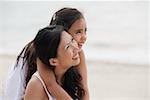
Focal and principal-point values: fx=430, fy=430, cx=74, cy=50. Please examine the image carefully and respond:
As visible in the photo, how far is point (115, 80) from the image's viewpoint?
4324 mm

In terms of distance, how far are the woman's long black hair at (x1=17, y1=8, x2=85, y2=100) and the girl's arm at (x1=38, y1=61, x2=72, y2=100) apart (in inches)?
3.0

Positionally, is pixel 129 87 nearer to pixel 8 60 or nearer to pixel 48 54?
pixel 8 60

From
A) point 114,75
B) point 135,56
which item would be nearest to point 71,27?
point 114,75

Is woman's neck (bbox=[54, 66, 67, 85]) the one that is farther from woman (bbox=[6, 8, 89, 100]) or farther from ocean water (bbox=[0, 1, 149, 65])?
ocean water (bbox=[0, 1, 149, 65])

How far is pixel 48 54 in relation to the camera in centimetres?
151

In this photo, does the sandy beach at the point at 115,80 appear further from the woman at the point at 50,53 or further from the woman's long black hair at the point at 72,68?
Answer: the woman at the point at 50,53

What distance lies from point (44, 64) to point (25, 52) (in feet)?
0.46

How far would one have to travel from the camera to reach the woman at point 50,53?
1502mm

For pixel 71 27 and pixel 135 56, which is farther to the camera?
pixel 135 56

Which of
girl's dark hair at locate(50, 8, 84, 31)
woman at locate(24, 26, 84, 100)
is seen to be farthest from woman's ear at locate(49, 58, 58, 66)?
girl's dark hair at locate(50, 8, 84, 31)

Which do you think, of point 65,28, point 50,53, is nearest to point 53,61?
point 50,53

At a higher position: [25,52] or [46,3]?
[25,52]

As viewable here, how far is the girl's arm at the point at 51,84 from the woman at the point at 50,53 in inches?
0.5

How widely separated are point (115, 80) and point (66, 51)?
9.39ft
